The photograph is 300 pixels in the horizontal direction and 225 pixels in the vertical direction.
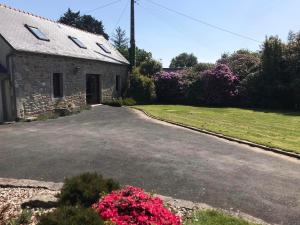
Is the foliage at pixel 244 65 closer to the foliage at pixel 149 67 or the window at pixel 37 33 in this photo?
the foliage at pixel 149 67

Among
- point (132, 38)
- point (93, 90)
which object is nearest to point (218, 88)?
point (132, 38)

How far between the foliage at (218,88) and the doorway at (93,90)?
26.3 ft

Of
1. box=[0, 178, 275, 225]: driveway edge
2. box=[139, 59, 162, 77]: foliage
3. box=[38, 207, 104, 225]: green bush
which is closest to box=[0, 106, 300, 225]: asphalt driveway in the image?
box=[0, 178, 275, 225]: driveway edge

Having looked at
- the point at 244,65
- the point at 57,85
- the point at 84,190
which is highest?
the point at 244,65

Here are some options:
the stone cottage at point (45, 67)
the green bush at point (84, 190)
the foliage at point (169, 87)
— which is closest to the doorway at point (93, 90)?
the stone cottage at point (45, 67)

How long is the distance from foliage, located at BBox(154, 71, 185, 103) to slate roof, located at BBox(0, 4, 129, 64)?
150 inches

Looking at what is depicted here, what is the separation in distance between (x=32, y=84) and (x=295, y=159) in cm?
1309

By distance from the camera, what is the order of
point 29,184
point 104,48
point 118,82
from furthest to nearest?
point 118,82, point 104,48, point 29,184

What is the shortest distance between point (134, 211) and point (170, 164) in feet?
14.7

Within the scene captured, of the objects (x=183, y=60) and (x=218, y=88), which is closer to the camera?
(x=218, y=88)

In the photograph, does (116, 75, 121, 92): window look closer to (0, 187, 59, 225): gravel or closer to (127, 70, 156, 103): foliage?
(127, 70, 156, 103): foliage

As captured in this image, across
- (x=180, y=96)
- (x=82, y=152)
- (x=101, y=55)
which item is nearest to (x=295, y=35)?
(x=180, y=96)

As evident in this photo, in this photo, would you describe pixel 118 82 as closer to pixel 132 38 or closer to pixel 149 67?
pixel 149 67

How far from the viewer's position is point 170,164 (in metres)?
8.76
